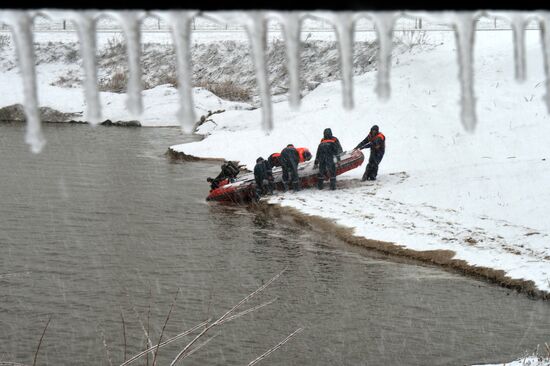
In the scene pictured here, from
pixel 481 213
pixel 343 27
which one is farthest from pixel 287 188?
pixel 343 27

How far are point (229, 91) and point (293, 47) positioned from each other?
1602 inches

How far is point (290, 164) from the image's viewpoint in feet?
70.1

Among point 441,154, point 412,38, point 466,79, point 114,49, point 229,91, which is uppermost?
point 114,49

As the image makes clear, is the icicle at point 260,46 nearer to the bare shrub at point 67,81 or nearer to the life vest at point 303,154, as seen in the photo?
the life vest at point 303,154

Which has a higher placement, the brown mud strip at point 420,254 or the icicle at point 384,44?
the icicle at point 384,44

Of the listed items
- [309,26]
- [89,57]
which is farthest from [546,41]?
[309,26]

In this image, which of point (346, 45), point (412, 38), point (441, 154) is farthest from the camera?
point (412, 38)

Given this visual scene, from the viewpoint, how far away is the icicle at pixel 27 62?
1.41m

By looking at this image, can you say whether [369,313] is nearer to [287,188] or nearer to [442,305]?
[442,305]

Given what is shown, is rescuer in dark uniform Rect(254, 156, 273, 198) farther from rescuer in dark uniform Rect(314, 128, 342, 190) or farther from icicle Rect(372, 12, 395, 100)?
icicle Rect(372, 12, 395, 100)

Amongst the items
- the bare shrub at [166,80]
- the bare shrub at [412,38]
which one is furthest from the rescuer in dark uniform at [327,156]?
the bare shrub at [166,80]

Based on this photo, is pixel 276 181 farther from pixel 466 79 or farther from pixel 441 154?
pixel 466 79

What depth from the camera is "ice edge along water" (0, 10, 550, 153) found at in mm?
1394

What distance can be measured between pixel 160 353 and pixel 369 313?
347cm
